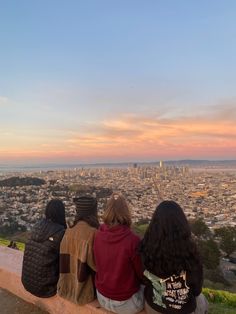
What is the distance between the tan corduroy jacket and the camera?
3287mm

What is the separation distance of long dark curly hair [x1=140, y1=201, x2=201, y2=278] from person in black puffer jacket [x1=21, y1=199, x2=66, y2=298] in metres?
1.21

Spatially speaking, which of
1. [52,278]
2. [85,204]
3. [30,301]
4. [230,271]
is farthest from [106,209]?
[230,271]

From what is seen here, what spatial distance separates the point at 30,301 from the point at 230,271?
12.9 meters

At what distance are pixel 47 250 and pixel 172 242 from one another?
1.51 metres

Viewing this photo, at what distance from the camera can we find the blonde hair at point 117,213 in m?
3.02

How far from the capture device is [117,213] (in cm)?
302

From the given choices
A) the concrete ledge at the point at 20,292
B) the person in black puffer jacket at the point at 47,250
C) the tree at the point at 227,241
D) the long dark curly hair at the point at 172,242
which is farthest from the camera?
the tree at the point at 227,241

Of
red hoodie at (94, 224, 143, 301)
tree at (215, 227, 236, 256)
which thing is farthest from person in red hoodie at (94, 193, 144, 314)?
tree at (215, 227, 236, 256)

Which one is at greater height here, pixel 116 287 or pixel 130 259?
pixel 130 259

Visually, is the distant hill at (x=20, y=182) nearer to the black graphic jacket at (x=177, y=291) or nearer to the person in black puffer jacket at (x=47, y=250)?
the person in black puffer jacket at (x=47, y=250)

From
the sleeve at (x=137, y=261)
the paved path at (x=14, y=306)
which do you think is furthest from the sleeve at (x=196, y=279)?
the paved path at (x=14, y=306)

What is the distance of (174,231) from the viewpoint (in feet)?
8.67

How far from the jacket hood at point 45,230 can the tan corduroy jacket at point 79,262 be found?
21 centimetres

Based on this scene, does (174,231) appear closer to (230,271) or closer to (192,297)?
(192,297)
